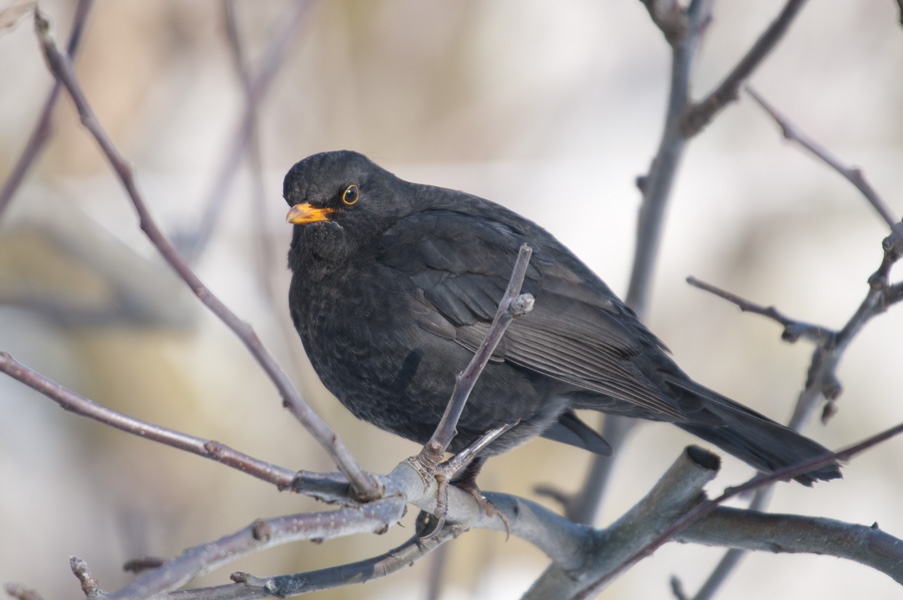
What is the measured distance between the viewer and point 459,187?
8484mm

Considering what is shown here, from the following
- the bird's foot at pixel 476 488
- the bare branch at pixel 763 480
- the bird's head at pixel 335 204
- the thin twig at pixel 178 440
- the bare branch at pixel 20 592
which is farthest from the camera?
the bird's head at pixel 335 204

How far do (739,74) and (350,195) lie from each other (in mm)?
1613

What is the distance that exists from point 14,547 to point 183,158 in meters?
4.01

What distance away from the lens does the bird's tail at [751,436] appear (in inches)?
126

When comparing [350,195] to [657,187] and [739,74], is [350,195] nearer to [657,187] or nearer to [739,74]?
[657,187]

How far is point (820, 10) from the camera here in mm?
8156

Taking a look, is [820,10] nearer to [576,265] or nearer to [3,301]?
[576,265]

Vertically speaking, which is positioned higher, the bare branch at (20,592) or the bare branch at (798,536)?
the bare branch at (798,536)

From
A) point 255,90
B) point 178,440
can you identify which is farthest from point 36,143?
point 178,440

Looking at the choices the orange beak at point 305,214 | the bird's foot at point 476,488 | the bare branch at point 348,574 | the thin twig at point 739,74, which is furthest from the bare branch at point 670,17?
the bare branch at point 348,574

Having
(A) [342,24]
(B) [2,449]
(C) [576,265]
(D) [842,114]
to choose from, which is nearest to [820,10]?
(D) [842,114]

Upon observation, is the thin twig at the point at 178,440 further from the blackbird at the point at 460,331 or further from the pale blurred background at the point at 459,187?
the pale blurred background at the point at 459,187

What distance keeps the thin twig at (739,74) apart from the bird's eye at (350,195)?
137cm

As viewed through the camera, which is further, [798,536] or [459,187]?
[459,187]
